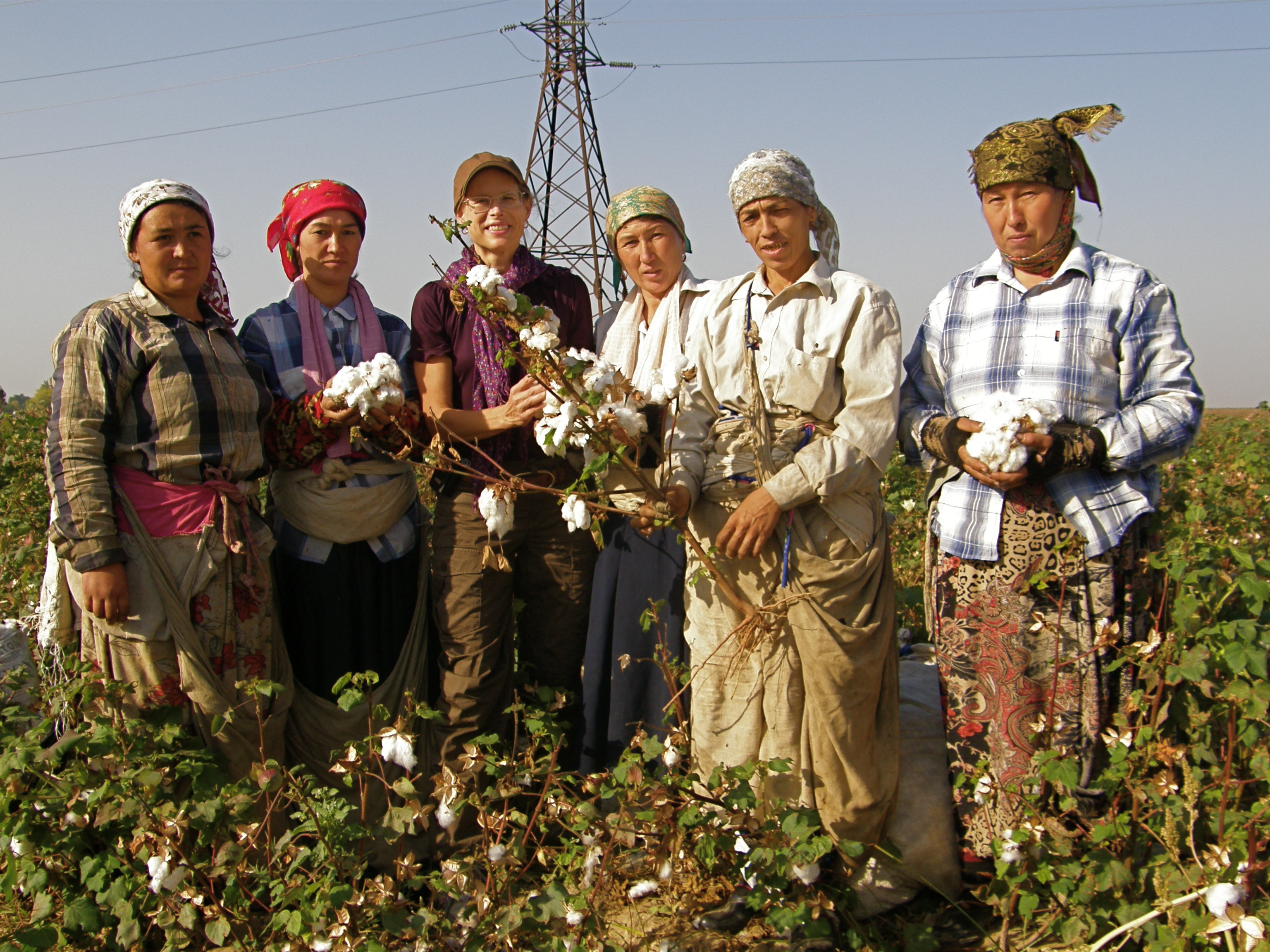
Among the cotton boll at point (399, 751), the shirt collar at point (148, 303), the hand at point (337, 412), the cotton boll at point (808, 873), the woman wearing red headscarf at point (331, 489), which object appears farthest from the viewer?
the woman wearing red headscarf at point (331, 489)

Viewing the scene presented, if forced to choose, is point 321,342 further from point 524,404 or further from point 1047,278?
point 1047,278

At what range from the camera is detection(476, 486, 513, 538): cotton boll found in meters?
2.63

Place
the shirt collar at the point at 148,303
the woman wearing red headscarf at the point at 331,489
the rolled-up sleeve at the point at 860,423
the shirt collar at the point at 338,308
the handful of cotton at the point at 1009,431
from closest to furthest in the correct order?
the handful of cotton at the point at 1009,431 < the rolled-up sleeve at the point at 860,423 < the shirt collar at the point at 148,303 < the woman wearing red headscarf at the point at 331,489 < the shirt collar at the point at 338,308

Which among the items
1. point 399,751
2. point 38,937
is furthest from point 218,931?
point 399,751

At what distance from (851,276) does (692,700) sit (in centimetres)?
131

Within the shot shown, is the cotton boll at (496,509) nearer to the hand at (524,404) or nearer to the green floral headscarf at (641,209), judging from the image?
the hand at (524,404)

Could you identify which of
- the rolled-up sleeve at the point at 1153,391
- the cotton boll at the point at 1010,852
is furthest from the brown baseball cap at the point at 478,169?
the cotton boll at the point at 1010,852

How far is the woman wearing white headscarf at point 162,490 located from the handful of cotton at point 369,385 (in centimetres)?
33

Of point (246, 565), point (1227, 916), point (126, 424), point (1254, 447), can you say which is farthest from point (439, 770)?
point (1254, 447)

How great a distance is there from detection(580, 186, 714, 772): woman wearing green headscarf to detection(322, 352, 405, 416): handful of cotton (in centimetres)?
68

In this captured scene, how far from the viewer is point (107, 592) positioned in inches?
101

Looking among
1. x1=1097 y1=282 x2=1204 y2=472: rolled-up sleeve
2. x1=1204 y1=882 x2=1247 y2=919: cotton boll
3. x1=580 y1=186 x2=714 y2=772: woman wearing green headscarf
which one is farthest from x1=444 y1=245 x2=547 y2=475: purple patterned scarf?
x1=1204 y1=882 x2=1247 y2=919: cotton boll

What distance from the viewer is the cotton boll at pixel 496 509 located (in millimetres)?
2635

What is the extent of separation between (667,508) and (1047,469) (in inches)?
40.0
